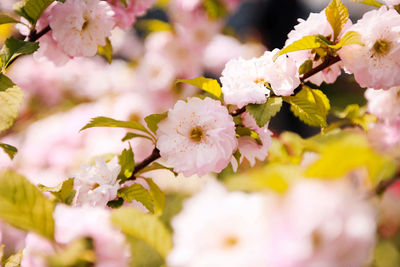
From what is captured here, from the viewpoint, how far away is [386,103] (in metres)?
0.77

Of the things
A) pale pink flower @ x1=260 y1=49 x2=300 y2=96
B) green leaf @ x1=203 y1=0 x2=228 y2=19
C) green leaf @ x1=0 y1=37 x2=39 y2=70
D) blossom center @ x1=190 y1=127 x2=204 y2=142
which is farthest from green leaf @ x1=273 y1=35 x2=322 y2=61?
green leaf @ x1=203 y1=0 x2=228 y2=19

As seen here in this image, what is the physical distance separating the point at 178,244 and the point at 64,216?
0.15 metres

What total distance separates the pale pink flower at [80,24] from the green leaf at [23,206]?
1.21ft

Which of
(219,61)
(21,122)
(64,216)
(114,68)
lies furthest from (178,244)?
(114,68)

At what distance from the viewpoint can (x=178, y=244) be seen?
0.35 m

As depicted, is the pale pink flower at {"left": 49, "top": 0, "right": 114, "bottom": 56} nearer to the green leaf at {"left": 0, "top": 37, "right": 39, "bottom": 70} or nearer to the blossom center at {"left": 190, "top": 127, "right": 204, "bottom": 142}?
the green leaf at {"left": 0, "top": 37, "right": 39, "bottom": 70}

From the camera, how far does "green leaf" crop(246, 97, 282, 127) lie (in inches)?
22.5

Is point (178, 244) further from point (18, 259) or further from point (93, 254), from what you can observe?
point (18, 259)

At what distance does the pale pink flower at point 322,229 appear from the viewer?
1.01ft

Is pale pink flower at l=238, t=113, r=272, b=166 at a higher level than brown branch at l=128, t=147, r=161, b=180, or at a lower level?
higher

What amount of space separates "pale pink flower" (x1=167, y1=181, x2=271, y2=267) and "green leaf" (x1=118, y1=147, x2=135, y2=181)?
0.33 m

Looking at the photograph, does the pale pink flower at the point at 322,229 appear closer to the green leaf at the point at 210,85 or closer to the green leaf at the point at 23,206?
the green leaf at the point at 23,206

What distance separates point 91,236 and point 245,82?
332 millimetres

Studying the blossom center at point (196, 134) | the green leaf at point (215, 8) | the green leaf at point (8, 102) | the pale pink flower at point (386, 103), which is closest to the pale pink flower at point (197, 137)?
the blossom center at point (196, 134)
